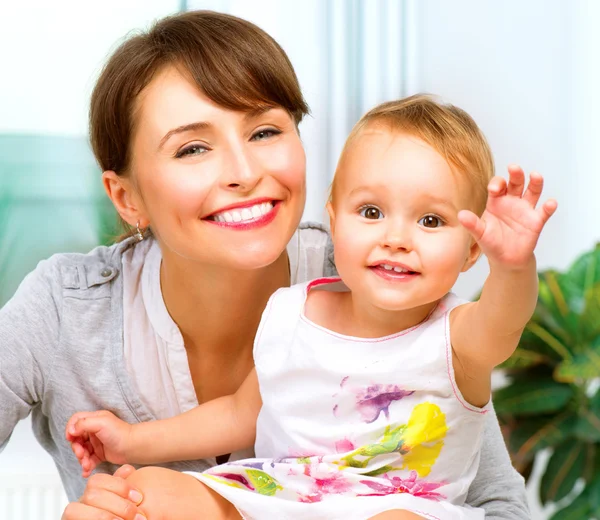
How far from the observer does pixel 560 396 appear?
9.53 feet

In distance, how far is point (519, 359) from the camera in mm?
2953

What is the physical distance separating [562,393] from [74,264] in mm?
1809

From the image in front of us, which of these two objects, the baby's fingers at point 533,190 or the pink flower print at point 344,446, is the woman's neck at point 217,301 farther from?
the baby's fingers at point 533,190

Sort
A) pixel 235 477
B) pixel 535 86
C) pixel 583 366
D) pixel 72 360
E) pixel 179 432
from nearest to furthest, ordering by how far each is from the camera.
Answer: pixel 235 477 → pixel 179 432 → pixel 72 360 → pixel 583 366 → pixel 535 86

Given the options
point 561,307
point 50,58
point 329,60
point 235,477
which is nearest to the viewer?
point 235,477

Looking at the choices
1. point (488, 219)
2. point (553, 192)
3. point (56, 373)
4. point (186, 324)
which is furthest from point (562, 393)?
point (488, 219)

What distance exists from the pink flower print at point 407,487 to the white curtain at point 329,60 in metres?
1.99

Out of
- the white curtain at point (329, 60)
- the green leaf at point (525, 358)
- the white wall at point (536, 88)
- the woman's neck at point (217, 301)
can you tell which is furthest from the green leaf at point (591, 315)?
the woman's neck at point (217, 301)

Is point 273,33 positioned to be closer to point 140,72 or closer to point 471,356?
point 140,72

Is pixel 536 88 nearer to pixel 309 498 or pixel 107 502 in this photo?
pixel 309 498

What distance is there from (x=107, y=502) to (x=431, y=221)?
0.65 metres

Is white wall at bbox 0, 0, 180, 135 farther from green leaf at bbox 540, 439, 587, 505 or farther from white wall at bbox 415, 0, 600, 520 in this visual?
green leaf at bbox 540, 439, 587, 505

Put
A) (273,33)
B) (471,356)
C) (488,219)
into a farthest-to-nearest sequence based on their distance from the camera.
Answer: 1. (273,33)
2. (471,356)
3. (488,219)

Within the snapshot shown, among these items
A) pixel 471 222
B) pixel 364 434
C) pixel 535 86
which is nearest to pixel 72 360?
pixel 364 434
